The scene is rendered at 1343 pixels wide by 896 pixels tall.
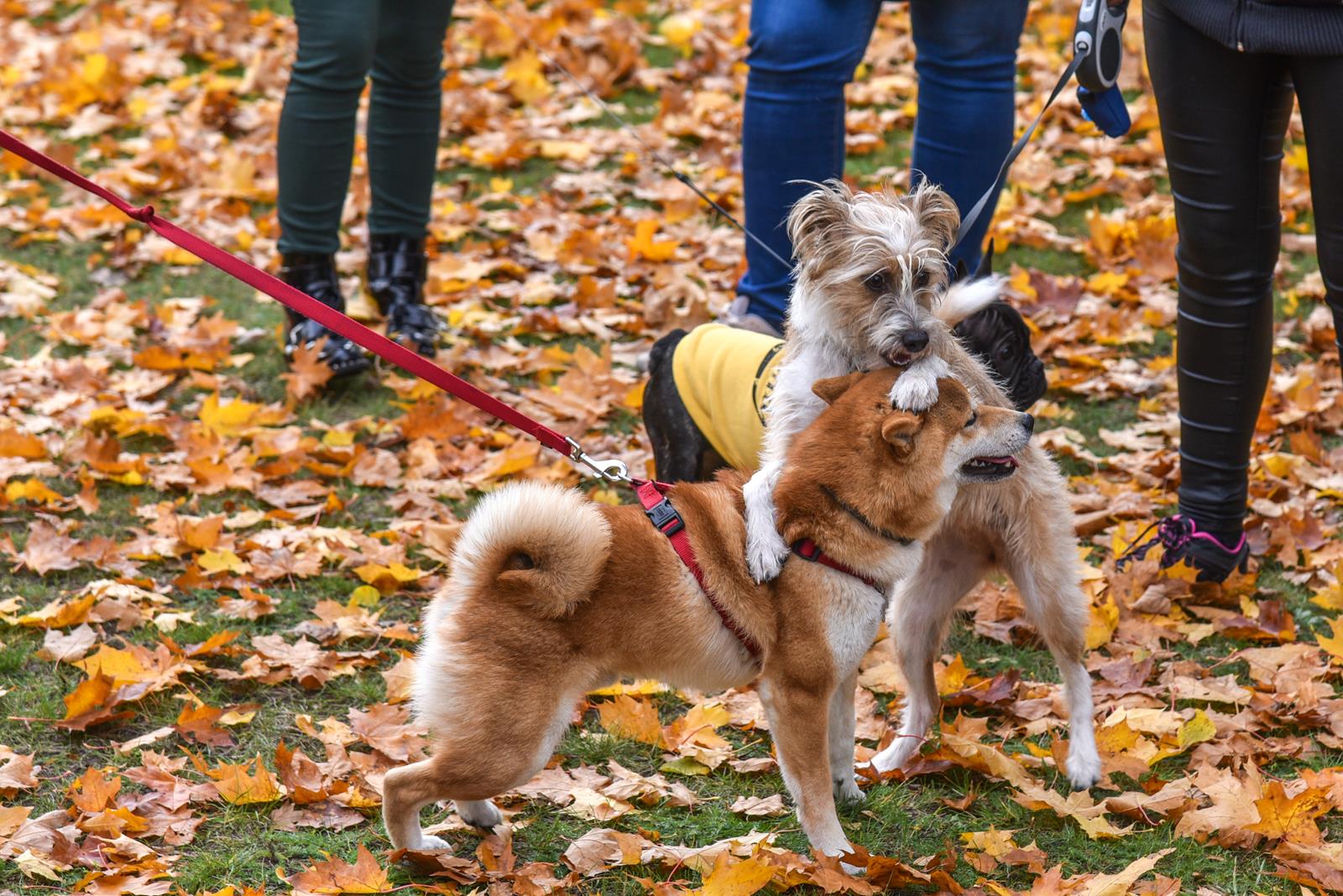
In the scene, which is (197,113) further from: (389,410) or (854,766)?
(854,766)

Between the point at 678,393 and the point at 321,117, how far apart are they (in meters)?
2.22

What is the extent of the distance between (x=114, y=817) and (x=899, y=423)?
212cm

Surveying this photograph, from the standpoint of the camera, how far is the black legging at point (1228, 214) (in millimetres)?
3545

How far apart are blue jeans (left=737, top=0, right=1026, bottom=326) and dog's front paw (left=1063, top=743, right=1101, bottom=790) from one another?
5.52 ft

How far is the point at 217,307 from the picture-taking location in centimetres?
684

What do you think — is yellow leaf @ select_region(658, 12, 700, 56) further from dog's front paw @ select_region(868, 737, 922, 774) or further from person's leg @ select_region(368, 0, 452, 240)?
dog's front paw @ select_region(868, 737, 922, 774)

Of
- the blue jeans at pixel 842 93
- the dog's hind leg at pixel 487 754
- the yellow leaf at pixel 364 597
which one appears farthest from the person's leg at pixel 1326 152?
the yellow leaf at pixel 364 597

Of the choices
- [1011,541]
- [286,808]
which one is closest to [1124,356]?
[1011,541]

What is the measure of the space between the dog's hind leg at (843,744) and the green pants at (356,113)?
332cm

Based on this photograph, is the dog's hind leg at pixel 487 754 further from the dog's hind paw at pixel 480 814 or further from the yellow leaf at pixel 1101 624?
the yellow leaf at pixel 1101 624

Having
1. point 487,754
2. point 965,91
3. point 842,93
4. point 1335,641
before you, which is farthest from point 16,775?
point 1335,641

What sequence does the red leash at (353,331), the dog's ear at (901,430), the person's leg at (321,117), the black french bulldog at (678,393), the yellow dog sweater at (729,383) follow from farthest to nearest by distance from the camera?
1. the person's leg at (321,117)
2. the yellow dog sweater at (729,383)
3. the black french bulldog at (678,393)
4. the red leash at (353,331)
5. the dog's ear at (901,430)

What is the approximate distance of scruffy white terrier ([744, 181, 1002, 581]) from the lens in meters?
3.51

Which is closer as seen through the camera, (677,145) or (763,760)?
(763,760)
